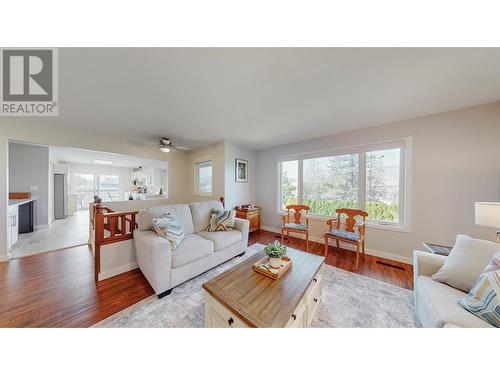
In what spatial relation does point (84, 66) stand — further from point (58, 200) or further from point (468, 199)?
point (58, 200)

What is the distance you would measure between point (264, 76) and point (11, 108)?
308cm

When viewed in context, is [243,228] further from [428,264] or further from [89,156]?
[89,156]

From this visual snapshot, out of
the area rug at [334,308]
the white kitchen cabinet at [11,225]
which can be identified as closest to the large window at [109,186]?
the white kitchen cabinet at [11,225]

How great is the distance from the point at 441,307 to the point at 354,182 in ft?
7.79

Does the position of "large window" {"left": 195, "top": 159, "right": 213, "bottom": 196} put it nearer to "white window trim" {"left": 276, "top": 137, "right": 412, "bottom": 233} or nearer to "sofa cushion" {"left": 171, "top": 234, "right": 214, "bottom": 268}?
"sofa cushion" {"left": 171, "top": 234, "right": 214, "bottom": 268}

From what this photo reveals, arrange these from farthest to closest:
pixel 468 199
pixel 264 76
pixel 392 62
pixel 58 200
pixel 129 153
Result: pixel 58 200
pixel 129 153
pixel 468 199
pixel 264 76
pixel 392 62

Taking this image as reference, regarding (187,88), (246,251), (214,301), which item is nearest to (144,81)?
(187,88)

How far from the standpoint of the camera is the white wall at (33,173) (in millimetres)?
3809

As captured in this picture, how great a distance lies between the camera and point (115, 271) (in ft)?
6.79

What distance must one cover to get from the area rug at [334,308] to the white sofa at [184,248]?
0.18 metres

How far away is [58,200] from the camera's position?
18.3ft

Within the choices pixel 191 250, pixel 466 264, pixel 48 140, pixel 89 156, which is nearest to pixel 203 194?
pixel 191 250

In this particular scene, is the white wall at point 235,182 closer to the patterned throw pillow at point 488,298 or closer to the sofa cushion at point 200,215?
the sofa cushion at point 200,215

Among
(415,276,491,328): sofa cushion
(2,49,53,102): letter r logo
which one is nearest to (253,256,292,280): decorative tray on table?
(415,276,491,328): sofa cushion
